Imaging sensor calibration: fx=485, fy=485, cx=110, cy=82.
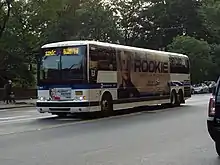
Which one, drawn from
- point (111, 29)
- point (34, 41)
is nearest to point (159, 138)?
point (34, 41)

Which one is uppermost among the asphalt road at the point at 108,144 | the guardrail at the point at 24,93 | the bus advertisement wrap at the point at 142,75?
the bus advertisement wrap at the point at 142,75

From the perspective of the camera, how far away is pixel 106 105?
778 inches

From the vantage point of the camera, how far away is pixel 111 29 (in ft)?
161

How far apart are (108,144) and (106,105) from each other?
27.0 feet

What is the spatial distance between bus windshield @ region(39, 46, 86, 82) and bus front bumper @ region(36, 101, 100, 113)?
918 mm

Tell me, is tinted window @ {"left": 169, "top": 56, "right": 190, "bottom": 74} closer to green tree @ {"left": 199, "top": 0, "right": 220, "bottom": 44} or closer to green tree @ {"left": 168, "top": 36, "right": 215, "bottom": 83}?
green tree @ {"left": 168, "top": 36, "right": 215, "bottom": 83}

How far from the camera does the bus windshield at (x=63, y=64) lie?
18.4 meters

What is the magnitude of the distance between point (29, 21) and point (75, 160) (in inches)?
1212

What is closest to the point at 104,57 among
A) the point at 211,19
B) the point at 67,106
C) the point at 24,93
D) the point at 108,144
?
the point at 67,106

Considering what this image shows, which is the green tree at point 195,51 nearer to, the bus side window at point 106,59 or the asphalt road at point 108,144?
the bus side window at point 106,59

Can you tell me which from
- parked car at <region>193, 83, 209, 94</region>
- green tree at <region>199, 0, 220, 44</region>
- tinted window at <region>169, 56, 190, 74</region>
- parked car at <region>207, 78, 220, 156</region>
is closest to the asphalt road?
parked car at <region>207, 78, 220, 156</region>

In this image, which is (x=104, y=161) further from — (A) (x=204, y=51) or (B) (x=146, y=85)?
(A) (x=204, y=51)

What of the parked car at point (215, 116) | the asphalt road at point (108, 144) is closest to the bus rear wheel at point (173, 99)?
the asphalt road at point (108, 144)

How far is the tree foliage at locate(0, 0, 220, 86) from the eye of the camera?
39188 millimetres
